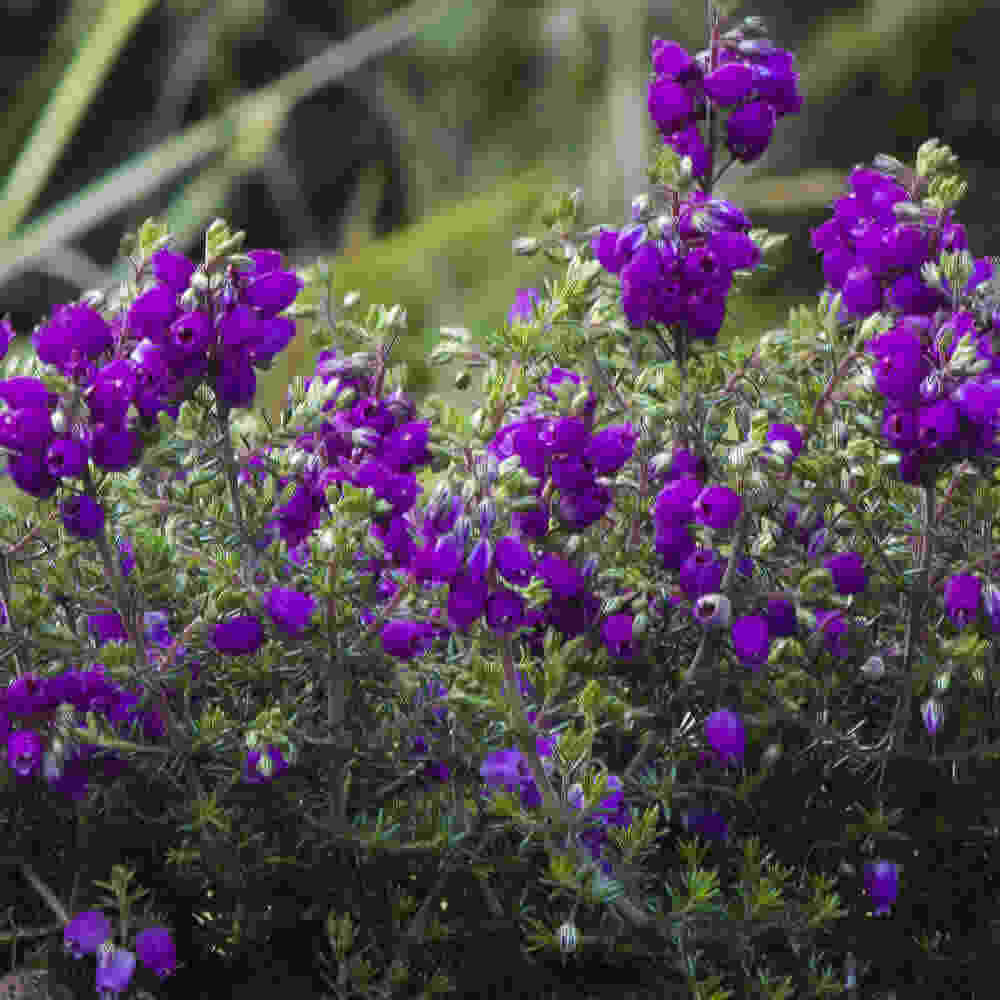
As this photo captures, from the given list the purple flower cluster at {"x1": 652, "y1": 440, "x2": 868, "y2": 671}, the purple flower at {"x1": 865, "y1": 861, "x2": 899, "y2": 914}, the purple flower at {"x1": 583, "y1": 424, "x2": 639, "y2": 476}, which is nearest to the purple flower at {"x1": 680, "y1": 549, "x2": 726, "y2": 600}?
the purple flower cluster at {"x1": 652, "y1": 440, "x2": 868, "y2": 671}

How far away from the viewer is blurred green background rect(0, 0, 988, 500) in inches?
178

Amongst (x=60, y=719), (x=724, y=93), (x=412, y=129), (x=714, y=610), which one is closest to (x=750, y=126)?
(x=724, y=93)

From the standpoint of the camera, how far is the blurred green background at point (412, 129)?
4531 mm

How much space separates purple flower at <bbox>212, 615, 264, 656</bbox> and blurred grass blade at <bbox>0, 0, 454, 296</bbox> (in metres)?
2.96

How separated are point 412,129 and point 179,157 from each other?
167 centimetres

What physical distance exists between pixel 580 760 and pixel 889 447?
36cm

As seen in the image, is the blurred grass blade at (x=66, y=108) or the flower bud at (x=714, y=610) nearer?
the flower bud at (x=714, y=610)

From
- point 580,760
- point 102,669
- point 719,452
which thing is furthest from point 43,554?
point 719,452

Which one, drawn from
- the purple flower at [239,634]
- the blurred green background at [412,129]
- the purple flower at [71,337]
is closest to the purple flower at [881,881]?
the purple flower at [239,634]

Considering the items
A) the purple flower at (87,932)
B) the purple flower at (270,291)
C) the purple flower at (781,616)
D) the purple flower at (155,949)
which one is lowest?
the purple flower at (155,949)

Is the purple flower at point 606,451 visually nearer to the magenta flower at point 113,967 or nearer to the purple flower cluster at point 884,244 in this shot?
the purple flower cluster at point 884,244

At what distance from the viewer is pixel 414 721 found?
1.45 meters

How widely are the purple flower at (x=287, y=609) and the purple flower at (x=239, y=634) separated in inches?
1.0

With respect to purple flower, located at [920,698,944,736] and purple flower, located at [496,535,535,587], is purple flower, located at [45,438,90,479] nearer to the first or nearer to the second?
purple flower, located at [496,535,535,587]
